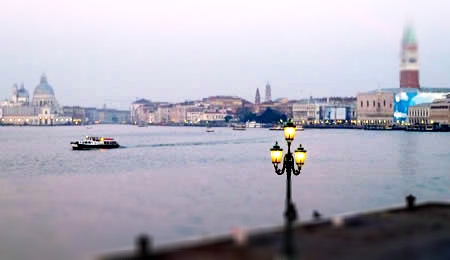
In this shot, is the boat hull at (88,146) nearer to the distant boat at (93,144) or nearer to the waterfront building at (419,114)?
the distant boat at (93,144)

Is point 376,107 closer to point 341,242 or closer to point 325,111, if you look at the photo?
point 325,111

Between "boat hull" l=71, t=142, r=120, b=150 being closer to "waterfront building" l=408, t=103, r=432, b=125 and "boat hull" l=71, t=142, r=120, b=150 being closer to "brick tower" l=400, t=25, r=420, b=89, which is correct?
"waterfront building" l=408, t=103, r=432, b=125

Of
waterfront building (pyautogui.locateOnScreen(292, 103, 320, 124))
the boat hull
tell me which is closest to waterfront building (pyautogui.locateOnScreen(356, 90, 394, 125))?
waterfront building (pyautogui.locateOnScreen(292, 103, 320, 124))

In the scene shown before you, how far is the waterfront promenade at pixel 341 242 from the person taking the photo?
954 cm

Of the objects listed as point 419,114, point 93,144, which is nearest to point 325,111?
point 419,114

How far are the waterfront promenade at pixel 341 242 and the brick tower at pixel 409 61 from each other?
13532 cm

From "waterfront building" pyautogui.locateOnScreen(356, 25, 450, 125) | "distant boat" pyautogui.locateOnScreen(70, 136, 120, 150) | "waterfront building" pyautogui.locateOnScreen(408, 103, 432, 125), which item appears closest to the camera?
"distant boat" pyautogui.locateOnScreen(70, 136, 120, 150)

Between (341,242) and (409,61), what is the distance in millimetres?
140035

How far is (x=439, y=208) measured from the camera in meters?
13.9

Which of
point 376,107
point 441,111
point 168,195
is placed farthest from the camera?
point 376,107

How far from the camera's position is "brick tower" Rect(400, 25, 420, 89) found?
143m

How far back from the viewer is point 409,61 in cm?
14538

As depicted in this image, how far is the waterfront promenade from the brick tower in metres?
135

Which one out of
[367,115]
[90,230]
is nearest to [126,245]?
[90,230]
